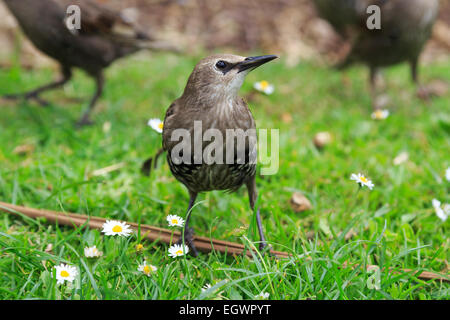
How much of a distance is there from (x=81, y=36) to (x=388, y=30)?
121 inches

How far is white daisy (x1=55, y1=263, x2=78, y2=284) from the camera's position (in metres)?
1.97

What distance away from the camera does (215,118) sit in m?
2.22

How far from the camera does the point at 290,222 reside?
8.92ft

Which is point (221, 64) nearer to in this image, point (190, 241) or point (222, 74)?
point (222, 74)

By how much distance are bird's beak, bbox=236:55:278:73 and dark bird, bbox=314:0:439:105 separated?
2.89 metres

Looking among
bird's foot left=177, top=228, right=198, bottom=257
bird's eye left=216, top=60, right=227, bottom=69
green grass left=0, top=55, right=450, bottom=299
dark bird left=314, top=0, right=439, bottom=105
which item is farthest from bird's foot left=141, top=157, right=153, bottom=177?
dark bird left=314, top=0, right=439, bottom=105

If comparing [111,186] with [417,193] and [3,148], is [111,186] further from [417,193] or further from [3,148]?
[417,193]

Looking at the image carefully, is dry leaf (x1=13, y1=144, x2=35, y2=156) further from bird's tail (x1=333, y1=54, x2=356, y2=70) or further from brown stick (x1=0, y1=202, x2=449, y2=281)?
Result: bird's tail (x1=333, y1=54, x2=356, y2=70)

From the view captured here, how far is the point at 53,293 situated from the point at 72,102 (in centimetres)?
329

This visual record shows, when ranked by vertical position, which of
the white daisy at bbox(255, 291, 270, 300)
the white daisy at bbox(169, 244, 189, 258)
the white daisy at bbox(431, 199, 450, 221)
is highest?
the white daisy at bbox(431, 199, 450, 221)

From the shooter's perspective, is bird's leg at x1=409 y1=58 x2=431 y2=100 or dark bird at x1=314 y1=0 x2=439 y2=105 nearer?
dark bird at x1=314 y1=0 x2=439 y2=105

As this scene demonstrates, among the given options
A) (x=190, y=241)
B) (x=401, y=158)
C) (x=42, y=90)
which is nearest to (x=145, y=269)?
(x=190, y=241)
